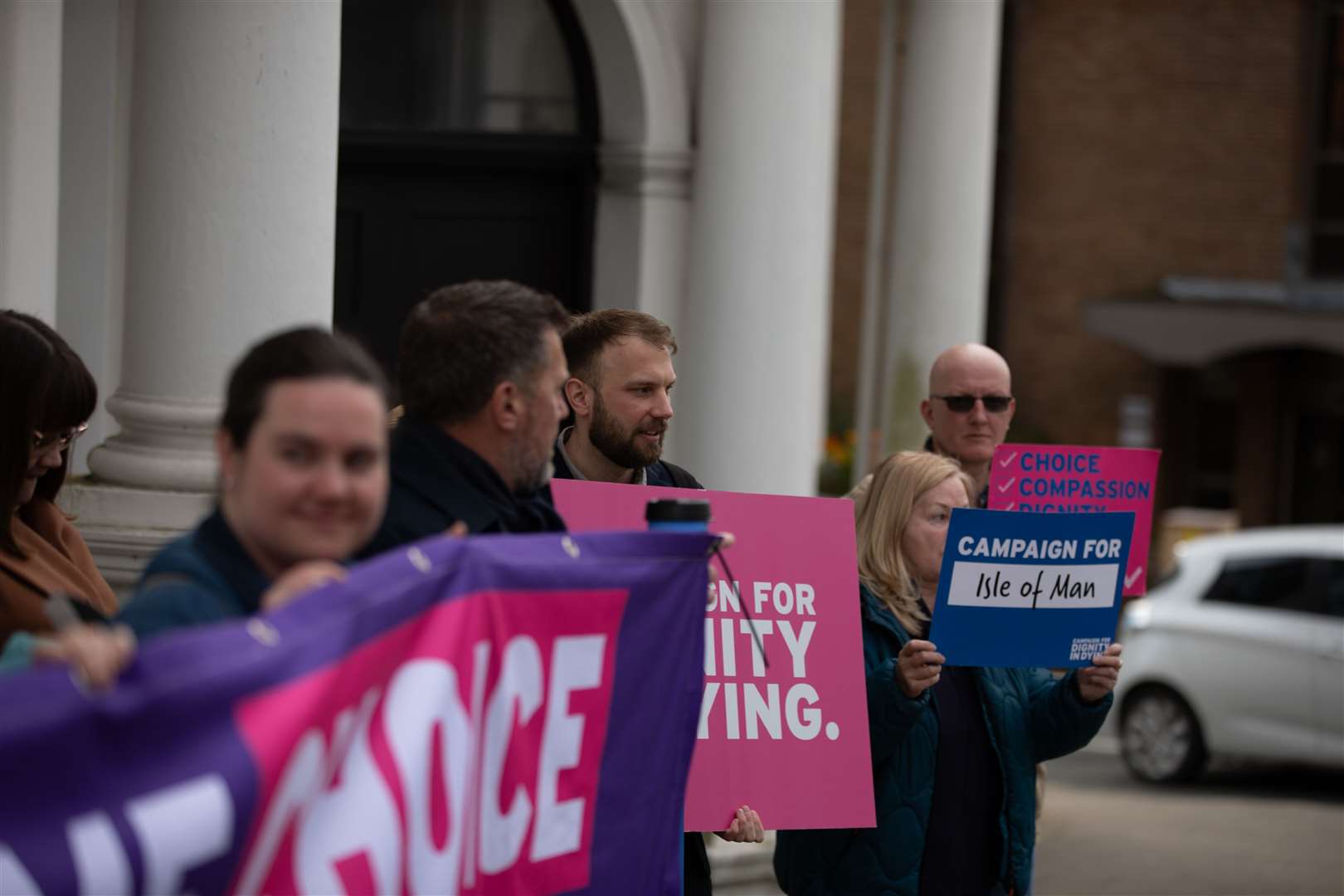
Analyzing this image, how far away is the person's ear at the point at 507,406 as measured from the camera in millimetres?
3264

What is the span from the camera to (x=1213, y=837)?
11.5 m

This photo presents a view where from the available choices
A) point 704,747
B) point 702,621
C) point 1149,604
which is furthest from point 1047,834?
point 702,621

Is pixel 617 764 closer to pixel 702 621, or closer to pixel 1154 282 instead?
pixel 702 621

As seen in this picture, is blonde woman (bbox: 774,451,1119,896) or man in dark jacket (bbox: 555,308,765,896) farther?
man in dark jacket (bbox: 555,308,765,896)

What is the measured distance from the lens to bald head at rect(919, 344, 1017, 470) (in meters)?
5.98

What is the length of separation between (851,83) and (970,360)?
1735cm

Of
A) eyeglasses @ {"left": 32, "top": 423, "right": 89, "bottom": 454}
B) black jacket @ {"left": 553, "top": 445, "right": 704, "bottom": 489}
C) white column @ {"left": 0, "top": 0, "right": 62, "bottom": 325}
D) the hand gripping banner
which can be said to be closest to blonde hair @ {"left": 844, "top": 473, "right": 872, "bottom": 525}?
black jacket @ {"left": 553, "top": 445, "right": 704, "bottom": 489}

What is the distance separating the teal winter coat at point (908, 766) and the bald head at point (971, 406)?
4.28ft

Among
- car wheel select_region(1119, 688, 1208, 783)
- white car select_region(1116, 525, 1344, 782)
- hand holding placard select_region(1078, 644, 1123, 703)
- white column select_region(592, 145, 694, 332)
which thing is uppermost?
white column select_region(592, 145, 694, 332)

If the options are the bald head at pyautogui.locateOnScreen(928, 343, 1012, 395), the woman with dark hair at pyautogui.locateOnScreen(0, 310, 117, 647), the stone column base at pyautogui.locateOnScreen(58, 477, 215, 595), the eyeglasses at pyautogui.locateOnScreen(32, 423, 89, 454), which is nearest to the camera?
the woman with dark hair at pyautogui.locateOnScreen(0, 310, 117, 647)

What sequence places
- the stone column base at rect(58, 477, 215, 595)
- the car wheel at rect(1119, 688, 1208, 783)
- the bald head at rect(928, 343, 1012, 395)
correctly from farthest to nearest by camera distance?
the car wheel at rect(1119, 688, 1208, 783) < the bald head at rect(928, 343, 1012, 395) < the stone column base at rect(58, 477, 215, 595)

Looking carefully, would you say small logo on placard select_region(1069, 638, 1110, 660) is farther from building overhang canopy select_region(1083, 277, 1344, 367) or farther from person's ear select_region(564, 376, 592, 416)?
building overhang canopy select_region(1083, 277, 1344, 367)

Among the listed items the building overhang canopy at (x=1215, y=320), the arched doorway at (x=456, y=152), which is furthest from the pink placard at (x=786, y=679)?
the building overhang canopy at (x=1215, y=320)

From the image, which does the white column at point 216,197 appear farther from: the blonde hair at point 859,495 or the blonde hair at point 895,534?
the blonde hair at point 895,534
